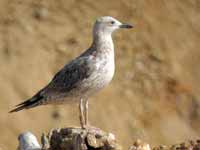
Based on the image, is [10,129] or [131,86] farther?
Answer: [131,86]

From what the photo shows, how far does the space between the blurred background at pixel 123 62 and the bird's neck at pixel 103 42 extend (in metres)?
14.1

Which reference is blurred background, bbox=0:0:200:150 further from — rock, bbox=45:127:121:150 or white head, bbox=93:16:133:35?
rock, bbox=45:127:121:150

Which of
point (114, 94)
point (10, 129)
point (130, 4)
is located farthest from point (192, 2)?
point (10, 129)

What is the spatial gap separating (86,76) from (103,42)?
0.57 m

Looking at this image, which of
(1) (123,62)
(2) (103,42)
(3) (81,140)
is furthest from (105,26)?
(1) (123,62)

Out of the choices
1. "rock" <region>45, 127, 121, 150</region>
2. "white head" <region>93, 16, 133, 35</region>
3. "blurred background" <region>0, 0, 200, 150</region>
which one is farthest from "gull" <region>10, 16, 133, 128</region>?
"blurred background" <region>0, 0, 200, 150</region>

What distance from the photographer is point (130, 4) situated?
33.2m

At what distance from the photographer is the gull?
1522 cm

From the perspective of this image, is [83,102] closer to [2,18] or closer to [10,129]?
[10,129]

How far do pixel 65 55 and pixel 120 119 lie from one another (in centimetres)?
250

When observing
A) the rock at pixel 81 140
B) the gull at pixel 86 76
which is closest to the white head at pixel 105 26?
the gull at pixel 86 76

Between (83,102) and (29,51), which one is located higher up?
(29,51)

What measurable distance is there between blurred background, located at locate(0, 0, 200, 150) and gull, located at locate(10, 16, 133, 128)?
46.0 feet

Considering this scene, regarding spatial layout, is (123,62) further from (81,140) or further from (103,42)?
(81,140)
